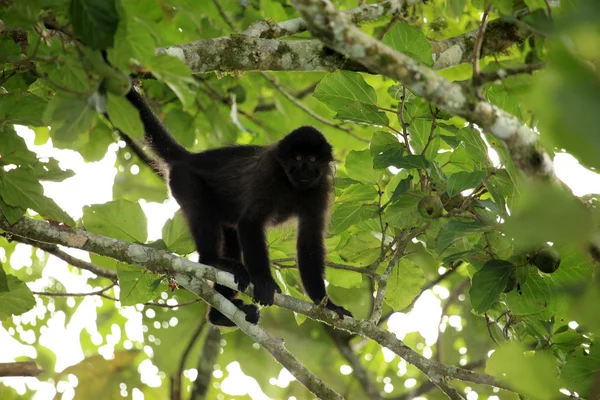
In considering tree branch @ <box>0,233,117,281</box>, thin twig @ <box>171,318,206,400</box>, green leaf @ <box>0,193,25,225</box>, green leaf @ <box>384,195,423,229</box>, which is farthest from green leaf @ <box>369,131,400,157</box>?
thin twig @ <box>171,318,206,400</box>

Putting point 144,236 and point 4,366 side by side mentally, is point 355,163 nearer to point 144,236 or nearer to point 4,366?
point 144,236

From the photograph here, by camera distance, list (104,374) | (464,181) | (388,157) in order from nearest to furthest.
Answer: (464,181) < (388,157) < (104,374)

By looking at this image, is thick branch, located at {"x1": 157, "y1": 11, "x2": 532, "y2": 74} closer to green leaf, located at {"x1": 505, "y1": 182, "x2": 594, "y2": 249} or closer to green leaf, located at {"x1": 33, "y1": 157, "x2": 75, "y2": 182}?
green leaf, located at {"x1": 33, "y1": 157, "x2": 75, "y2": 182}

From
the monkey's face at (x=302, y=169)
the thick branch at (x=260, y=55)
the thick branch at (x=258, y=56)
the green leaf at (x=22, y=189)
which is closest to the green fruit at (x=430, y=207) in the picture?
the thick branch at (x=260, y=55)

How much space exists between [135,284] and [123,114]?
7.43 ft

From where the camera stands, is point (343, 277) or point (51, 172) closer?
point (51, 172)

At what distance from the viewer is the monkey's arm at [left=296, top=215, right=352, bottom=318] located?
17.9ft

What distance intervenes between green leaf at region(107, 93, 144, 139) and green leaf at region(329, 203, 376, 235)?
217 centimetres

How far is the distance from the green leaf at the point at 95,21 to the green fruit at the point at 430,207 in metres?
2.09

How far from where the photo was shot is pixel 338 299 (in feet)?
23.2

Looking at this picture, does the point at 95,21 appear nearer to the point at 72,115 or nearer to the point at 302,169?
the point at 72,115

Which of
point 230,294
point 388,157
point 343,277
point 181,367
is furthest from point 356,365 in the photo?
point 388,157

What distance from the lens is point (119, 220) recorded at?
4.70 m

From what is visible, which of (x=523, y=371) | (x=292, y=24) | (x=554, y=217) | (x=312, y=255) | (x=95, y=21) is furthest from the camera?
(x=312, y=255)
